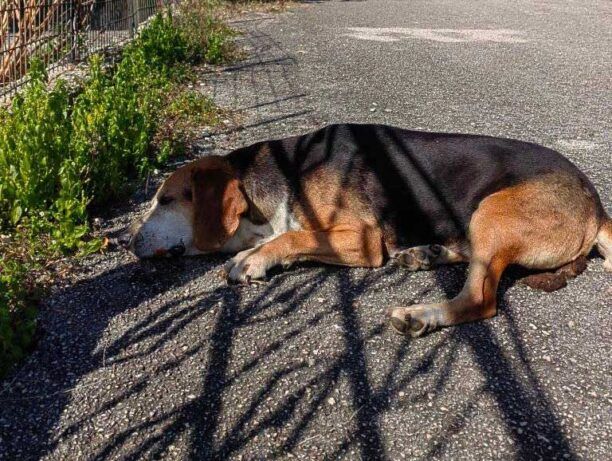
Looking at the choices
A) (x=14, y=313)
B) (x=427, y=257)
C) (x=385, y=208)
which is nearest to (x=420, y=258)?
(x=427, y=257)

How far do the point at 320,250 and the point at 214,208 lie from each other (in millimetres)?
729

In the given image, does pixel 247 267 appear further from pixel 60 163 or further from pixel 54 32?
pixel 54 32

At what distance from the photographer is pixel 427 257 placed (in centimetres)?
422

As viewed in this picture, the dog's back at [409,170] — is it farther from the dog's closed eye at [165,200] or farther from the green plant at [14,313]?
the green plant at [14,313]

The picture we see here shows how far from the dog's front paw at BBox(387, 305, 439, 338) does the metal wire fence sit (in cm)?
439

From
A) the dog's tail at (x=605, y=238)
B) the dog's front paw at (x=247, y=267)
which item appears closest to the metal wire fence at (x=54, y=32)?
the dog's front paw at (x=247, y=267)

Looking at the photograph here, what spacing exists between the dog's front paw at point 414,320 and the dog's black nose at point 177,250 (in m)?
1.44

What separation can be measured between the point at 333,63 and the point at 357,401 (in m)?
8.18

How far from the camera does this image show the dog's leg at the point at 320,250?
4066mm

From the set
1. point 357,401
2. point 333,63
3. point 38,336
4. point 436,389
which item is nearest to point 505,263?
point 436,389

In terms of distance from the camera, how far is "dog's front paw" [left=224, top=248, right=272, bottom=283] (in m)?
3.99

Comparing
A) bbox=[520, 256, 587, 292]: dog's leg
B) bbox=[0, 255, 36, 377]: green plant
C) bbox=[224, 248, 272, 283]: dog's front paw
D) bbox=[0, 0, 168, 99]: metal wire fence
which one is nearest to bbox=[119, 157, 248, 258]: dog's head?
bbox=[224, 248, 272, 283]: dog's front paw

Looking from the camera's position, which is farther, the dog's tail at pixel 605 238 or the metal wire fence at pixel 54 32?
the metal wire fence at pixel 54 32

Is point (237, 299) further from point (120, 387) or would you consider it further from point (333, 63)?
point (333, 63)
